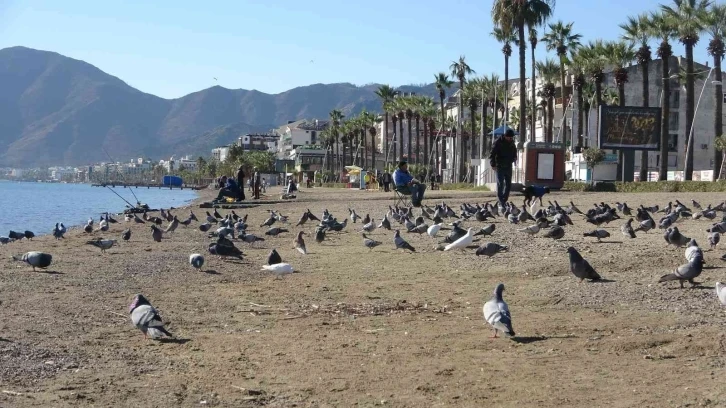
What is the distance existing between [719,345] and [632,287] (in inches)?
128

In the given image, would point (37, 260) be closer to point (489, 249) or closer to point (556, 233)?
point (489, 249)

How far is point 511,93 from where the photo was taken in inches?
4021

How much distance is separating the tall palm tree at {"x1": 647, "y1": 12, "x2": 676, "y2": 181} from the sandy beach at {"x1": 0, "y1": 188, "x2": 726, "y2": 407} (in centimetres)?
3672

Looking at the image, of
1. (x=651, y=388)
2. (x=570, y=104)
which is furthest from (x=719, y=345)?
(x=570, y=104)

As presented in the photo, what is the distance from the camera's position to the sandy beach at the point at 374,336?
20.3ft

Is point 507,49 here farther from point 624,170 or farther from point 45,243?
point 45,243

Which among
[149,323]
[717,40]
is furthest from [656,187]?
[149,323]

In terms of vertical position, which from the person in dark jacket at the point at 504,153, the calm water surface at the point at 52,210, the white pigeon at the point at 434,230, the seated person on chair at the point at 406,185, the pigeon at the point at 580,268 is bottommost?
the calm water surface at the point at 52,210

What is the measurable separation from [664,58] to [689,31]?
2940 millimetres

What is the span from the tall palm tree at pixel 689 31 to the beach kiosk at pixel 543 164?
716 centimetres

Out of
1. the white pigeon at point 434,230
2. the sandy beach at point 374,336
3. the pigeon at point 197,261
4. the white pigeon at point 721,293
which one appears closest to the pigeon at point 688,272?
the sandy beach at point 374,336

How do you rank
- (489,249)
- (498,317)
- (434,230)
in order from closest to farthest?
(498,317)
(489,249)
(434,230)

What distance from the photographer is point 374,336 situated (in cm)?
830

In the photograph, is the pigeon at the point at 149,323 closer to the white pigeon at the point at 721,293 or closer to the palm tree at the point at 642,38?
the white pigeon at the point at 721,293
